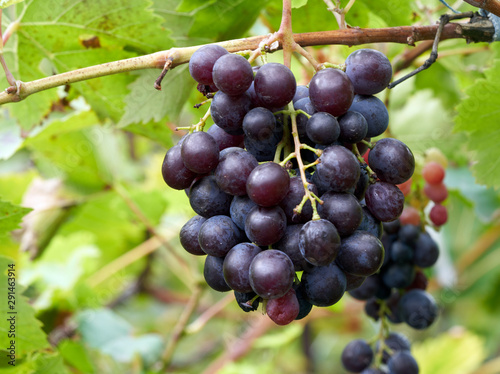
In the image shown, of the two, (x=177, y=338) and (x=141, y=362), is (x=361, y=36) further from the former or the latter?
(x=141, y=362)

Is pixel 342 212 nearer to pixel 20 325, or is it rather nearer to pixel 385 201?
pixel 385 201

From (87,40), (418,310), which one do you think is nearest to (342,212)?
(418,310)

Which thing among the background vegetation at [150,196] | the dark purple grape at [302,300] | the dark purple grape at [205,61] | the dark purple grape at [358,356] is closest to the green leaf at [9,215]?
the background vegetation at [150,196]

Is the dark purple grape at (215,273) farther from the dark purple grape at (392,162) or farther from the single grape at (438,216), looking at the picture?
the single grape at (438,216)

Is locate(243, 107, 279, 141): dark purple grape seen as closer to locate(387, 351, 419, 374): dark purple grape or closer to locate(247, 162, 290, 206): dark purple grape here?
locate(247, 162, 290, 206): dark purple grape

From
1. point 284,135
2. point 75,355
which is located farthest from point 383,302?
point 75,355

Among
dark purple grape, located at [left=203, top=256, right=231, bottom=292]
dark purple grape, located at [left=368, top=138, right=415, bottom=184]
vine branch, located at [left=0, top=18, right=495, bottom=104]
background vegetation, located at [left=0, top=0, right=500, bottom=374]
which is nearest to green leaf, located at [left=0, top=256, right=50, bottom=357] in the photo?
background vegetation, located at [left=0, top=0, right=500, bottom=374]
